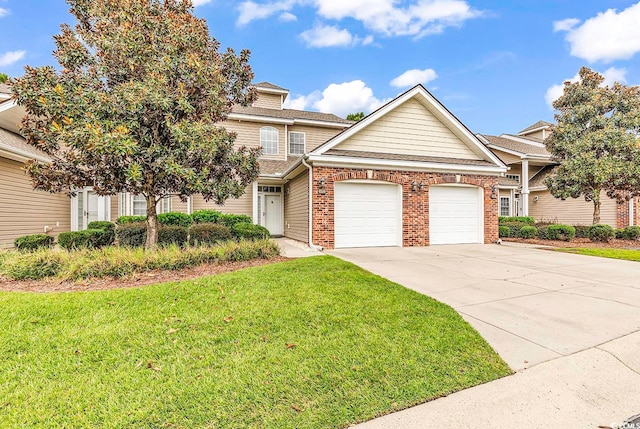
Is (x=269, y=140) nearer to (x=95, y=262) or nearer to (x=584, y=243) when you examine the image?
(x=95, y=262)

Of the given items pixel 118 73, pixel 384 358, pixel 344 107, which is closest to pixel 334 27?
pixel 118 73

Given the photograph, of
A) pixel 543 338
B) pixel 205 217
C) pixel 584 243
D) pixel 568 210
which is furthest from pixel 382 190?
pixel 568 210

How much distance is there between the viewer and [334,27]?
16891 millimetres

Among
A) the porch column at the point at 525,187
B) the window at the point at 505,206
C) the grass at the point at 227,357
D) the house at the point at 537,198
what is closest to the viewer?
the grass at the point at 227,357

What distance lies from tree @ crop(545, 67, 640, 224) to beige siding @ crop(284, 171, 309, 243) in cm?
1260

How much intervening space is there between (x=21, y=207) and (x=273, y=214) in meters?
9.22

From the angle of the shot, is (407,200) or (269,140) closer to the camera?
(407,200)

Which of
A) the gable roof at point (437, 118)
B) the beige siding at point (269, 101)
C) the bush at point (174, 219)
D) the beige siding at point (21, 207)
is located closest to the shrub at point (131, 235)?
the bush at point (174, 219)

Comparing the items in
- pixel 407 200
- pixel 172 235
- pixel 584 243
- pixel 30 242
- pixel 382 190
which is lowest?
pixel 584 243

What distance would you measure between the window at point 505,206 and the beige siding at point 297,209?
13317mm

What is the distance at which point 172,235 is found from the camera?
30.1 ft

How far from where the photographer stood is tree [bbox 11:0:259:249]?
19.6 ft

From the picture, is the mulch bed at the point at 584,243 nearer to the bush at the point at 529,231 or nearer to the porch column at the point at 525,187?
the bush at the point at 529,231

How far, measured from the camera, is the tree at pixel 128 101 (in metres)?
5.97
